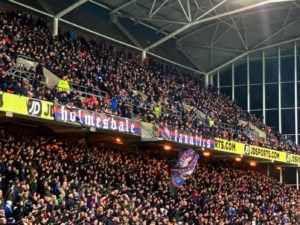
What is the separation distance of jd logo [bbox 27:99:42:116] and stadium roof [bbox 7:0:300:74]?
35.6 ft

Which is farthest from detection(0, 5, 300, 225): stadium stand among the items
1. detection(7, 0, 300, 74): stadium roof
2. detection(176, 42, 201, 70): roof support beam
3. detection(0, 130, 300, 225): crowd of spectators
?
detection(176, 42, 201, 70): roof support beam

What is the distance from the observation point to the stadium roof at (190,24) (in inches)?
1597

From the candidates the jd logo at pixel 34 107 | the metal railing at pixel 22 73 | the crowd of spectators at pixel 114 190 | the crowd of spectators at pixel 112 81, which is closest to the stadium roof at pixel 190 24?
the crowd of spectators at pixel 112 81

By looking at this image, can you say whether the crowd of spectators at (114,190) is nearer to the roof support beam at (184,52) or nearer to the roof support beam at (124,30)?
the roof support beam at (124,30)

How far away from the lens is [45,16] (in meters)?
36.3

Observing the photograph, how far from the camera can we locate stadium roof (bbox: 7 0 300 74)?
40562 mm

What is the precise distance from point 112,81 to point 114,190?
8.72 meters

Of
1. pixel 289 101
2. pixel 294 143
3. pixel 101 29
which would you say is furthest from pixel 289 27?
pixel 101 29

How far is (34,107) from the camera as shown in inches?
997

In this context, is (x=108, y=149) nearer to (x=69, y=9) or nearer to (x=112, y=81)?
(x=112, y=81)

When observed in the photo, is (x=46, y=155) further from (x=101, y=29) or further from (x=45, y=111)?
(x=101, y=29)

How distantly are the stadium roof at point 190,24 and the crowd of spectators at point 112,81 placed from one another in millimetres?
1411

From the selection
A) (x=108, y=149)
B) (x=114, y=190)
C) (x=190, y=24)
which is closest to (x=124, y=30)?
(x=190, y=24)

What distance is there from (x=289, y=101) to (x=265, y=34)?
573 centimetres
